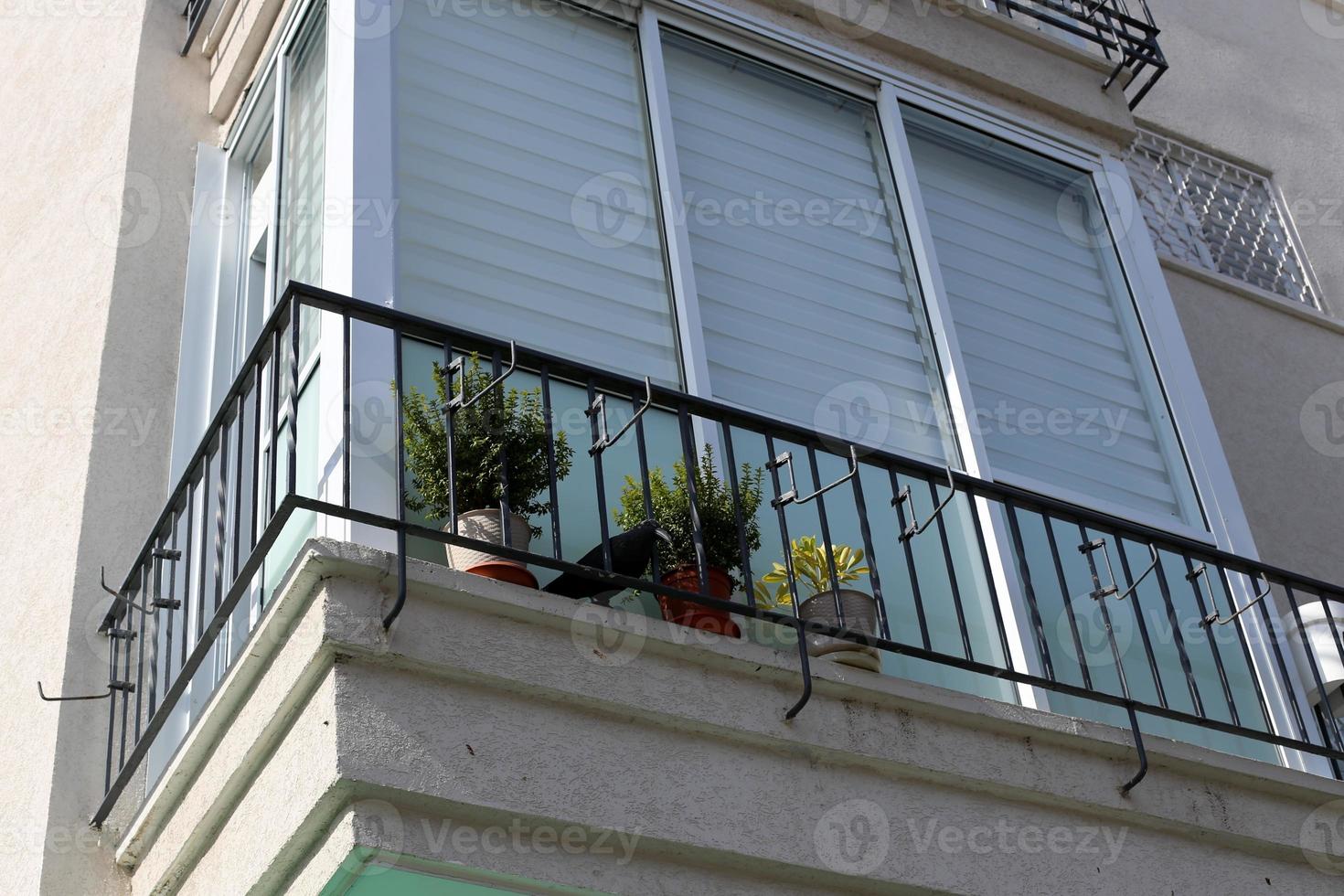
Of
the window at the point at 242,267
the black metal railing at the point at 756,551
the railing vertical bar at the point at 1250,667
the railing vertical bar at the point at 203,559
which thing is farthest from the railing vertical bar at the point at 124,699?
the railing vertical bar at the point at 1250,667

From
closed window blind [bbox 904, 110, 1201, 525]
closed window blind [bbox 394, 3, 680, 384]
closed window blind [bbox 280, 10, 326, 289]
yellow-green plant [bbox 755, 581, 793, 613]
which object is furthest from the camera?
closed window blind [bbox 904, 110, 1201, 525]

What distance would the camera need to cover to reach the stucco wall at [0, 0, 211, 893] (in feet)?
17.7

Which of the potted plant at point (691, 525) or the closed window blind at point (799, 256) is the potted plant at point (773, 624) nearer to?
the potted plant at point (691, 525)

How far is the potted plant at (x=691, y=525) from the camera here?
5.09 metres

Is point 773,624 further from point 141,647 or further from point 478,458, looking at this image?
point 141,647

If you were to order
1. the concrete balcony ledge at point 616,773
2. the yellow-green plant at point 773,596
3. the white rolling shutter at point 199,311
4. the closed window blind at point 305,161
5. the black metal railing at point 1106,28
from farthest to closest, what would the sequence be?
the black metal railing at point 1106,28 < the white rolling shutter at point 199,311 < the closed window blind at point 305,161 < the yellow-green plant at point 773,596 < the concrete balcony ledge at point 616,773

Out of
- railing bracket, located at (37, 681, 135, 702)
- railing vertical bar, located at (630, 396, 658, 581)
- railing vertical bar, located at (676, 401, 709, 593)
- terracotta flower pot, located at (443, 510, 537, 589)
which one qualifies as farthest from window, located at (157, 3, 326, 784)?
railing vertical bar, located at (676, 401, 709, 593)

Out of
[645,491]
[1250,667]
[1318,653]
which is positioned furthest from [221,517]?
[1318,653]

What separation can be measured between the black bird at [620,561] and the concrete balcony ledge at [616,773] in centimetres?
36

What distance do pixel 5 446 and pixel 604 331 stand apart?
2.58m

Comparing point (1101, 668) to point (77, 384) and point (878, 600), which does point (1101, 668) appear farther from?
point (77, 384)

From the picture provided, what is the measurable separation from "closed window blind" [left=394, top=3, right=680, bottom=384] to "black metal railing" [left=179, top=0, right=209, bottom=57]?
4.79ft

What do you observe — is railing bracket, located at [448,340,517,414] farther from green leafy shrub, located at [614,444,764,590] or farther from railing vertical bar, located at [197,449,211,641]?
railing vertical bar, located at [197,449,211,641]

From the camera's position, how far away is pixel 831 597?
17.3ft
